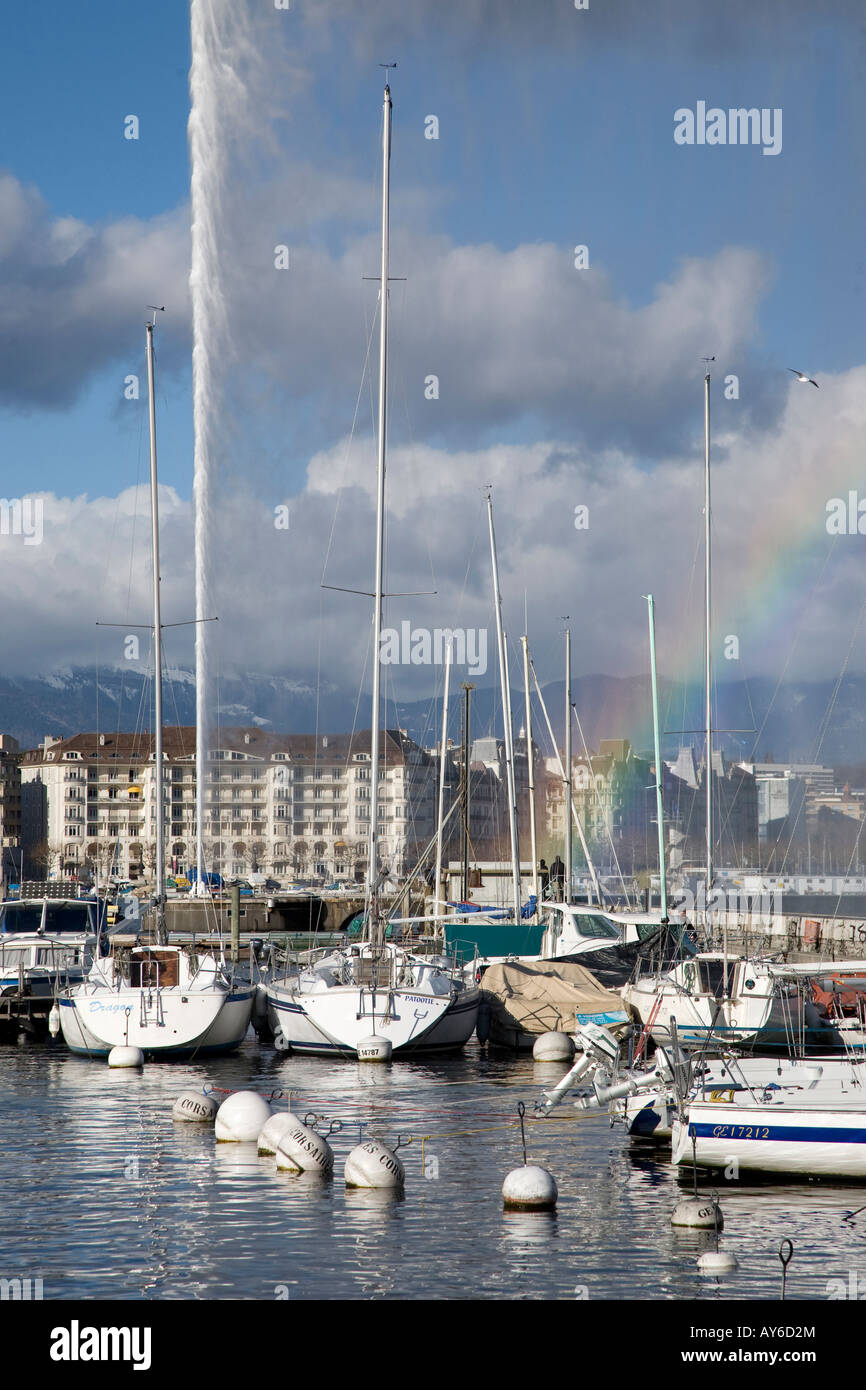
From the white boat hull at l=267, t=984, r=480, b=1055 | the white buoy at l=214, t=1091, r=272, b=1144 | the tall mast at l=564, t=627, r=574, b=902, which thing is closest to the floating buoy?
the white buoy at l=214, t=1091, r=272, b=1144

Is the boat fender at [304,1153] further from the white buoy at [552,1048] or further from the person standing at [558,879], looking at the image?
the person standing at [558,879]

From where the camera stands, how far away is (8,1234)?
72.2 ft

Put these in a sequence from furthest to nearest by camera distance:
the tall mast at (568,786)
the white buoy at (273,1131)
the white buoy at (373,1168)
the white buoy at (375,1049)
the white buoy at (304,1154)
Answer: the tall mast at (568,786)
the white buoy at (375,1049)
the white buoy at (273,1131)
the white buoy at (304,1154)
the white buoy at (373,1168)

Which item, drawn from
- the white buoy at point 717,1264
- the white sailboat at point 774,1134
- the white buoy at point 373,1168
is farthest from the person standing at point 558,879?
the white buoy at point 717,1264

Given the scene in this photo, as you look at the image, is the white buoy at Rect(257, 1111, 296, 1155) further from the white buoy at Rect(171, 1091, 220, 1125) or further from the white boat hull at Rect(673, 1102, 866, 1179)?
the white boat hull at Rect(673, 1102, 866, 1179)

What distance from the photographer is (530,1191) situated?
77.2ft

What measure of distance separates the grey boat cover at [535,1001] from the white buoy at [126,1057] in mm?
10640

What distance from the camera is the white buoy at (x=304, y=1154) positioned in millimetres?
25938

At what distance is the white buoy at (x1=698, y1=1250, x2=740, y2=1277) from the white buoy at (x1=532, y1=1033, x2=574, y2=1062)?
74.1 ft

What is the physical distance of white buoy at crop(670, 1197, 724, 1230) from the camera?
22.1 meters

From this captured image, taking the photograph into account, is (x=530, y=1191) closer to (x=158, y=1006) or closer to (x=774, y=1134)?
(x=774, y=1134)

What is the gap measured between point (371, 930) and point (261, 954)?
28.5m
